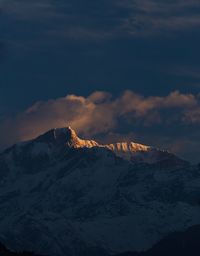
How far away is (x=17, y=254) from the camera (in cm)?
15075

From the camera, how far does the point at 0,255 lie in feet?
491

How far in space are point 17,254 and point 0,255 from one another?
2.10 meters
